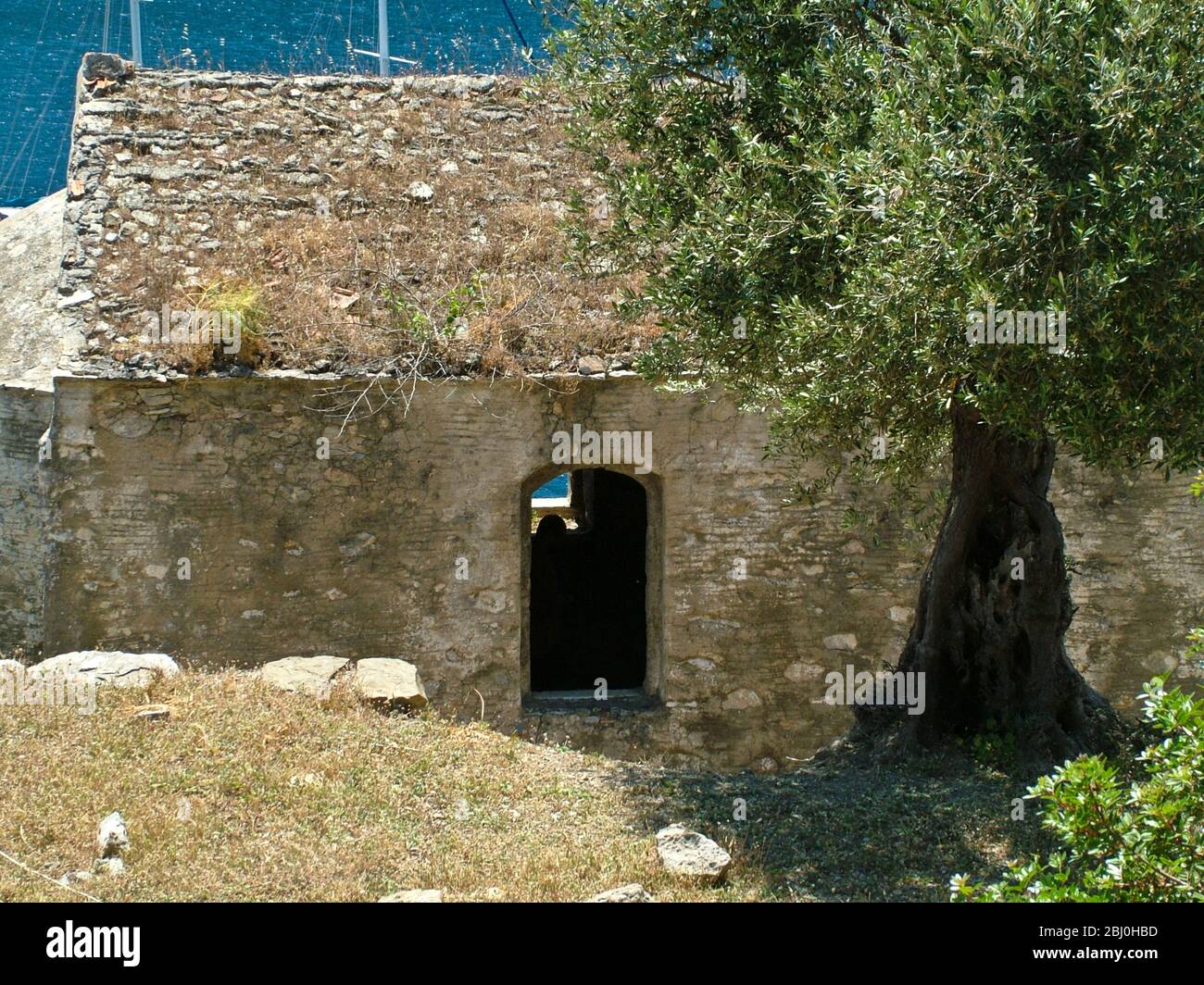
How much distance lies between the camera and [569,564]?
16.7m

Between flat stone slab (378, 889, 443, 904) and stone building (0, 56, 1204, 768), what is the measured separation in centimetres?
480

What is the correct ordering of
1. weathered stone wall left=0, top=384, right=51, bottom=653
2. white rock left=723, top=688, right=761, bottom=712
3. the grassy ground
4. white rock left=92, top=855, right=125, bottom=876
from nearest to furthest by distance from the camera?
white rock left=92, top=855, right=125, bottom=876, the grassy ground, white rock left=723, top=688, right=761, bottom=712, weathered stone wall left=0, top=384, right=51, bottom=653

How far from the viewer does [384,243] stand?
13016mm

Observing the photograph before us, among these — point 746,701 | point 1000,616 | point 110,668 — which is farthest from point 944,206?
point 110,668

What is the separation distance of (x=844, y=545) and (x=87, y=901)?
7453mm

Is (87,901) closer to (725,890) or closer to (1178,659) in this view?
(725,890)

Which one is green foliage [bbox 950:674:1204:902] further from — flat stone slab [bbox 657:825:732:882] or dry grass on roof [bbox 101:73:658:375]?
dry grass on roof [bbox 101:73:658:375]

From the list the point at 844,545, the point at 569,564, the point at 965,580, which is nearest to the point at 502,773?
the point at 965,580

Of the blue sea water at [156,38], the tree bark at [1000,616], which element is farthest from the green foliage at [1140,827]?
the blue sea water at [156,38]

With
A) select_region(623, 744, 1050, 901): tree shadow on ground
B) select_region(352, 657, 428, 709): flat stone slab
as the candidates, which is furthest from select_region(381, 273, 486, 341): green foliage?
select_region(623, 744, 1050, 901): tree shadow on ground

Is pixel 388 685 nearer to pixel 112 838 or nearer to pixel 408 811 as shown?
pixel 408 811

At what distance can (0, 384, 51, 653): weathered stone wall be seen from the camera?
44.9ft

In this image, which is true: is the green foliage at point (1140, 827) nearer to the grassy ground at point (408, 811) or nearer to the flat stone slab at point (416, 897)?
the grassy ground at point (408, 811)

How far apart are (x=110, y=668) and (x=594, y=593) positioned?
7759 mm
